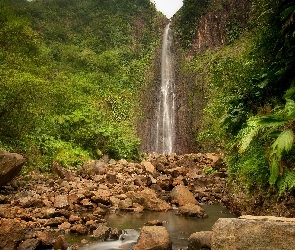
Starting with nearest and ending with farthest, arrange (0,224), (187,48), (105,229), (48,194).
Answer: (0,224), (105,229), (48,194), (187,48)

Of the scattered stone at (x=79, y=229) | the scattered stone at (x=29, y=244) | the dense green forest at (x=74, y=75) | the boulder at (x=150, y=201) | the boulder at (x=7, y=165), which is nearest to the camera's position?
the scattered stone at (x=29, y=244)

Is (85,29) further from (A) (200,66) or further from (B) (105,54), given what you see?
(A) (200,66)

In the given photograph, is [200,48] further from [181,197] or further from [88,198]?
[88,198]

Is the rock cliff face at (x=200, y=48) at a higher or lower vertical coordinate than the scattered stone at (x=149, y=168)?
higher

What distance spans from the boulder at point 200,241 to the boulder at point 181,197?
313cm

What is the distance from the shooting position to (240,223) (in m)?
3.45

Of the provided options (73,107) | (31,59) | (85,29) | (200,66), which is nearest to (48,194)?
(73,107)

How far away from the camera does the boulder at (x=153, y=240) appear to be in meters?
4.91

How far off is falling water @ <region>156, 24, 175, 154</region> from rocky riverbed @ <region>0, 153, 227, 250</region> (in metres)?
11.1

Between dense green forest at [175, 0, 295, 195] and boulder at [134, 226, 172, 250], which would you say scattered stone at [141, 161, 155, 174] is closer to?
dense green forest at [175, 0, 295, 195]

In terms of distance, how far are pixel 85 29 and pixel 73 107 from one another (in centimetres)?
1977

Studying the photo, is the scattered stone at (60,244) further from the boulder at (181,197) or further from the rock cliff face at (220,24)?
the rock cliff face at (220,24)

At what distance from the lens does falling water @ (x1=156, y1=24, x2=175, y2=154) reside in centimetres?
2402

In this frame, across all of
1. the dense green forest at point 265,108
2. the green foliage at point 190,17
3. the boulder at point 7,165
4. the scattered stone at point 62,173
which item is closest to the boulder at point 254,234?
the dense green forest at point 265,108
